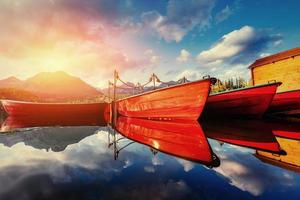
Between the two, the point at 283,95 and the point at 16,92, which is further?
the point at 16,92

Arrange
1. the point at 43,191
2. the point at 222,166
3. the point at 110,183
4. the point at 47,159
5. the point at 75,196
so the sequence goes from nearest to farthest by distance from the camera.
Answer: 1. the point at 75,196
2. the point at 43,191
3. the point at 110,183
4. the point at 222,166
5. the point at 47,159

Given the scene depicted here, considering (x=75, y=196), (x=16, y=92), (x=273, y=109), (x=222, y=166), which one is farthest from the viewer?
(x=16, y=92)

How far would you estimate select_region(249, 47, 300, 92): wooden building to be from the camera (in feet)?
69.0

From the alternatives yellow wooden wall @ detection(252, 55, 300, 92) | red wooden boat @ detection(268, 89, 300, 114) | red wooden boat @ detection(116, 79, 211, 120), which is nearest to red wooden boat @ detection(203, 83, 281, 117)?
red wooden boat @ detection(268, 89, 300, 114)

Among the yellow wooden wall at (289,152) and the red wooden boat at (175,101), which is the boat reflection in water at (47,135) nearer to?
the red wooden boat at (175,101)

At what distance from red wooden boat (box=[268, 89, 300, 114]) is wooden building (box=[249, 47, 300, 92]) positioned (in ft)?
26.0

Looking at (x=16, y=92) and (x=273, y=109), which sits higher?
(x=16, y=92)

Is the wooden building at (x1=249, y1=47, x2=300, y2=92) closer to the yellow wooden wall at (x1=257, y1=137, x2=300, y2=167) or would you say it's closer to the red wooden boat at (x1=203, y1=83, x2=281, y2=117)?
the red wooden boat at (x1=203, y1=83, x2=281, y2=117)

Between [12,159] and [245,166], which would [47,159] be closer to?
[12,159]

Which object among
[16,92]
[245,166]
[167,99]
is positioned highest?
[16,92]

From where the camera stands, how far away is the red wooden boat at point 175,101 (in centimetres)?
1024

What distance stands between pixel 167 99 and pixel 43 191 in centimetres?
872

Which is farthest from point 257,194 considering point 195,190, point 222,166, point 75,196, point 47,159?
point 47,159

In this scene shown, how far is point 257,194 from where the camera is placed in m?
3.01
